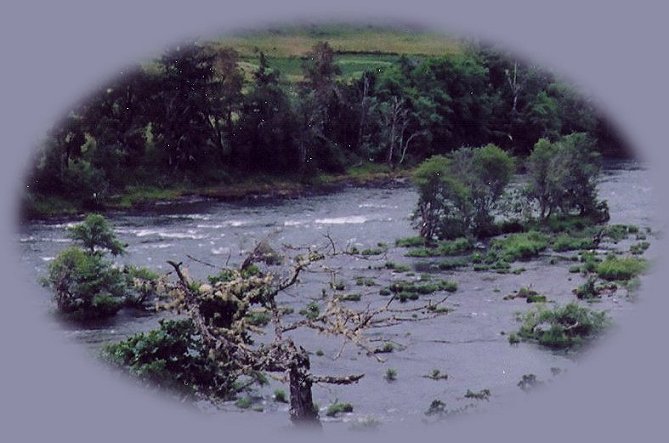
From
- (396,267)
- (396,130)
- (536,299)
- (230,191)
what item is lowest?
(230,191)

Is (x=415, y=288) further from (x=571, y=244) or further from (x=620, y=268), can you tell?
(x=571, y=244)

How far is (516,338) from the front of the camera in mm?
22281

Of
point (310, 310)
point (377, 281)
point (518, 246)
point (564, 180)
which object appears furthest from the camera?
point (564, 180)

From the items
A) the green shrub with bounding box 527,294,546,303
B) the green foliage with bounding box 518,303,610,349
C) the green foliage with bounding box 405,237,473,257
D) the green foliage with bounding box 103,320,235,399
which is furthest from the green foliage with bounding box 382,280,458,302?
the green foliage with bounding box 103,320,235,399

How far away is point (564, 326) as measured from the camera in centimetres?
2223

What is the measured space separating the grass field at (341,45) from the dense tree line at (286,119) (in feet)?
5.14

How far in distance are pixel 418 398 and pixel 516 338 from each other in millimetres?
4753

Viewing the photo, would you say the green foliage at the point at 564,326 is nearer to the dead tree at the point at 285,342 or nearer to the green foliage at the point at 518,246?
the green foliage at the point at 518,246

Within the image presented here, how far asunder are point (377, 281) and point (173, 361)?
41.6 ft

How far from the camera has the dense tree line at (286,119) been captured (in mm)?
40719

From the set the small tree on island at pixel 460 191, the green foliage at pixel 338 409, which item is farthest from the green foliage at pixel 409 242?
the green foliage at pixel 338 409

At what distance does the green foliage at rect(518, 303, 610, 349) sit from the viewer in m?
21.9

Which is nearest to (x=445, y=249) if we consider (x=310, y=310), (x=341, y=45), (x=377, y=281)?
(x=377, y=281)

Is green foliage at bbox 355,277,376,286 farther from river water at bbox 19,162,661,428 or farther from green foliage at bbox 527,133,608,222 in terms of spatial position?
green foliage at bbox 527,133,608,222
